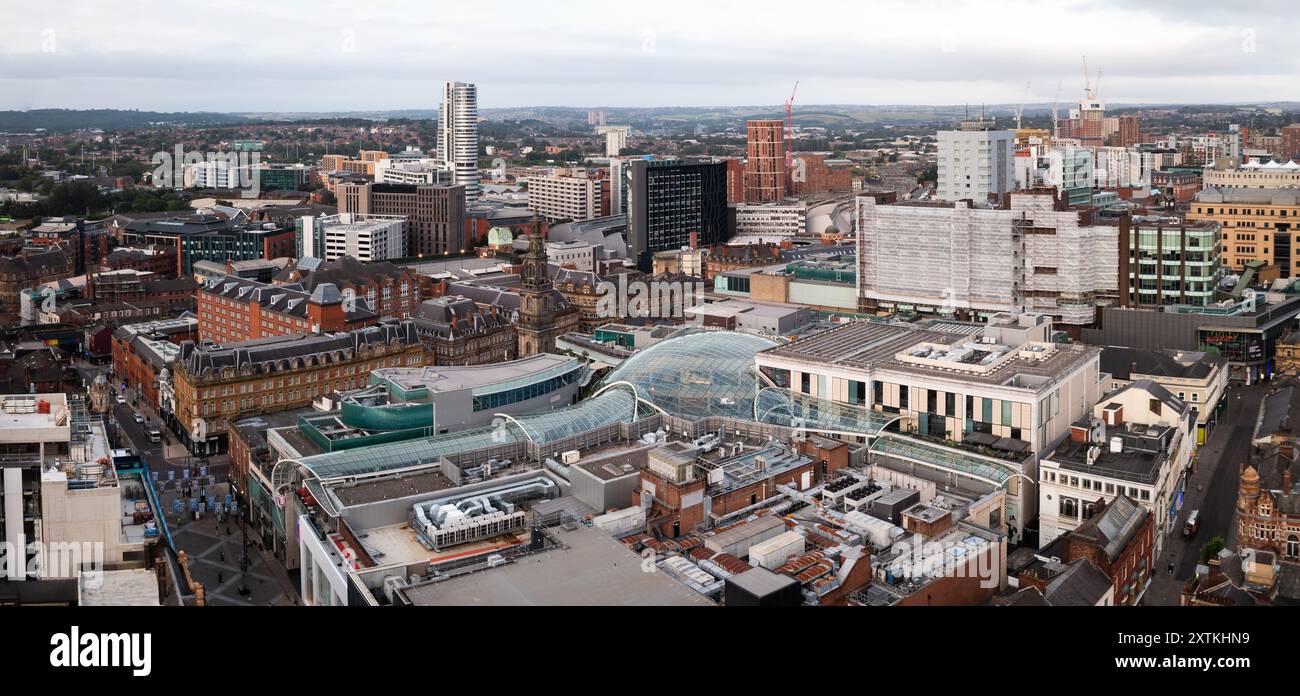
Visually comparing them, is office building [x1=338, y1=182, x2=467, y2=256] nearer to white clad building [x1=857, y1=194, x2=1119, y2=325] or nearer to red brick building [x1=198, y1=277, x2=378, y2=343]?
red brick building [x1=198, y1=277, x2=378, y2=343]

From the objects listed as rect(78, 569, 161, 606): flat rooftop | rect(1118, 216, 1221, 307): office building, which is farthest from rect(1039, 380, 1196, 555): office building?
rect(78, 569, 161, 606): flat rooftop

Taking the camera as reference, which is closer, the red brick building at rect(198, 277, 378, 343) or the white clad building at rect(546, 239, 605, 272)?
the red brick building at rect(198, 277, 378, 343)

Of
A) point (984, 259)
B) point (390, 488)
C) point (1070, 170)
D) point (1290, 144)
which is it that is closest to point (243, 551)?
point (390, 488)

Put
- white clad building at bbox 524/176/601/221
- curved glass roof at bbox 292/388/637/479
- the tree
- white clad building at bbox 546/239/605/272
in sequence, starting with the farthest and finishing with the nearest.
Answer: white clad building at bbox 524/176/601/221
white clad building at bbox 546/239/605/272
the tree
curved glass roof at bbox 292/388/637/479

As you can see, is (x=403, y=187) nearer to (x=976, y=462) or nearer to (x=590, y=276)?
(x=590, y=276)

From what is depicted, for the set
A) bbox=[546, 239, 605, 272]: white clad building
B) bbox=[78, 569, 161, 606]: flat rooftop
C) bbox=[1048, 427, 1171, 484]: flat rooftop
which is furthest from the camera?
bbox=[546, 239, 605, 272]: white clad building

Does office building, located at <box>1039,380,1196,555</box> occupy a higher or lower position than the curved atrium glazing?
lower

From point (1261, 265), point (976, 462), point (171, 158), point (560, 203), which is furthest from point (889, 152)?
point (976, 462)
